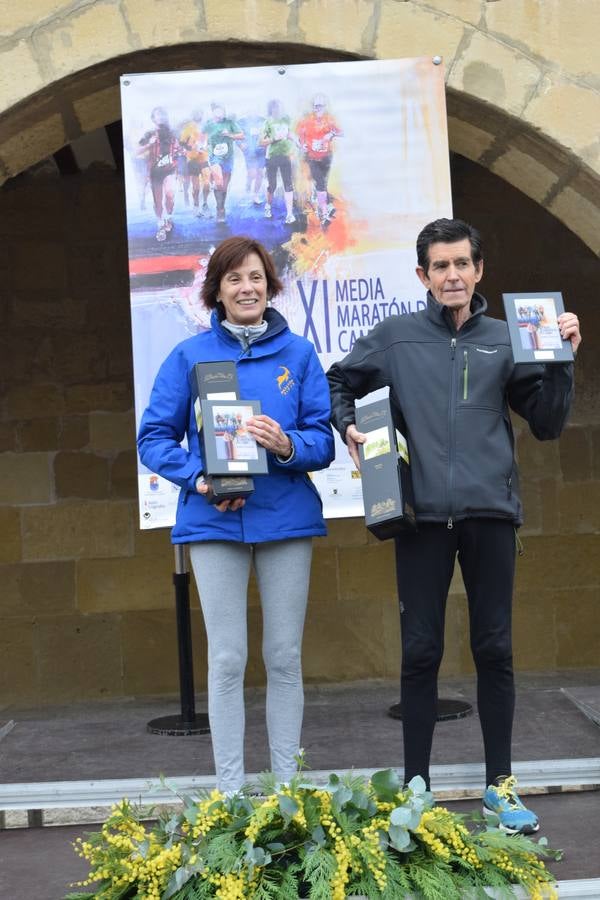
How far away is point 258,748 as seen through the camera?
14.4 feet

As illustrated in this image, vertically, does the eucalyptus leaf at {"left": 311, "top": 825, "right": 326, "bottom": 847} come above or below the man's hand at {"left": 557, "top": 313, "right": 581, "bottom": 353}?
below

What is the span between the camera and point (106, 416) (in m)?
6.21

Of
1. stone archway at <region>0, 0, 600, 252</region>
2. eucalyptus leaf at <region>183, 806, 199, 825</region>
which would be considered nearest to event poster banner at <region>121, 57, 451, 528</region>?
stone archway at <region>0, 0, 600, 252</region>

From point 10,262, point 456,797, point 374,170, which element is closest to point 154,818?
point 456,797

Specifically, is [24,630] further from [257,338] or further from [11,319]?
[257,338]

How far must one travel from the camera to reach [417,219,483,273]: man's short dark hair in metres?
3.38

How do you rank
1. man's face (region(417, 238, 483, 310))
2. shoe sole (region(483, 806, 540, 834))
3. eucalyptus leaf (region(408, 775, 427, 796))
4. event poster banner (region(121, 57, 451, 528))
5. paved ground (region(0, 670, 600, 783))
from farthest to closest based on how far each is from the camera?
event poster banner (region(121, 57, 451, 528)), paved ground (region(0, 670, 600, 783)), man's face (region(417, 238, 483, 310)), shoe sole (region(483, 806, 540, 834)), eucalyptus leaf (region(408, 775, 427, 796))

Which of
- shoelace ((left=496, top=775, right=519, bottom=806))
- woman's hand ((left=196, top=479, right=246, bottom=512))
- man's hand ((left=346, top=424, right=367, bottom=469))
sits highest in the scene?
man's hand ((left=346, top=424, right=367, bottom=469))

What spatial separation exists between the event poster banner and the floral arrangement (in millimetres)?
1546

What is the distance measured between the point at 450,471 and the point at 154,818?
1.33 m

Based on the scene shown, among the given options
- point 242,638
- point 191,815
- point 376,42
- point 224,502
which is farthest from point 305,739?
point 376,42

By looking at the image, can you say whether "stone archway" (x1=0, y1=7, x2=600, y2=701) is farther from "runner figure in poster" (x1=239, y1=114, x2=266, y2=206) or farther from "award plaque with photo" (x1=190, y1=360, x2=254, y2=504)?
"award plaque with photo" (x1=190, y1=360, x2=254, y2=504)

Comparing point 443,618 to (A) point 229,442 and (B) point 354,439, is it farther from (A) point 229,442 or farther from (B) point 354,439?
(A) point 229,442

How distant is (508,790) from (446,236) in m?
1.46
